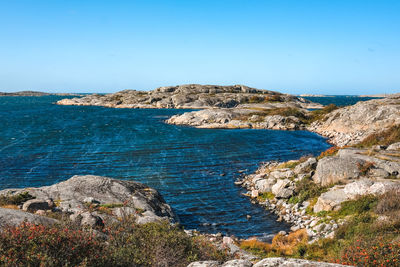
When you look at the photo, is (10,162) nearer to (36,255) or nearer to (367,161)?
(36,255)

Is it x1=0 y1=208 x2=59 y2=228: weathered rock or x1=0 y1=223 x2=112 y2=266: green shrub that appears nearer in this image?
x1=0 y1=223 x2=112 y2=266: green shrub

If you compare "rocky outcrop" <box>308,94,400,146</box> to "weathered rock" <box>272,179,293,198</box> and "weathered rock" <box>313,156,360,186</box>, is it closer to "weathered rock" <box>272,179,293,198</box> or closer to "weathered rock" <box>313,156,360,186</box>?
"weathered rock" <box>272,179,293,198</box>

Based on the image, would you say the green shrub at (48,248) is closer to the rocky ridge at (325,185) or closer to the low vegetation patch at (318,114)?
the rocky ridge at (325,185)

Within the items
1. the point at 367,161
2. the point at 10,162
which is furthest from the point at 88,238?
the point at 10,162

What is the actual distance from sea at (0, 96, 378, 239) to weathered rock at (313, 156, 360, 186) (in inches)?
208

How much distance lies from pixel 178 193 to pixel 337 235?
15435 mm

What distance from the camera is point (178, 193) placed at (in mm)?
27391

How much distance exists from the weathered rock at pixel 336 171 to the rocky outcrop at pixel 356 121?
29.7 m

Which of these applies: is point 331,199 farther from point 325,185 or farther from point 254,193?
point 254,193

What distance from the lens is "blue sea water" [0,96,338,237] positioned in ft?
76.5

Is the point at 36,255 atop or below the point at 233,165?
atop

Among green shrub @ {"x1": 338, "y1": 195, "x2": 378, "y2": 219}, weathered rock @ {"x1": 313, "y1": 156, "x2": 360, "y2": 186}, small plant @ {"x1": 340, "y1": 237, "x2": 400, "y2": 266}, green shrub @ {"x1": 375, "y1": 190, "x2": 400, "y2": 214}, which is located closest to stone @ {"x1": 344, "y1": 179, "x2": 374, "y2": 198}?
green shrub @ {"x1": 338, "y1": 195, "x2": 378, "y2": 219}

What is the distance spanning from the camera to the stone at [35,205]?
49.8 feet

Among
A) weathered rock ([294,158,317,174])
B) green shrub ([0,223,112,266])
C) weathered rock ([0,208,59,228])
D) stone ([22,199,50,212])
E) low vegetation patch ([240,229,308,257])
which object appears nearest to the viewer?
green shrub ([0,223,112,266])
